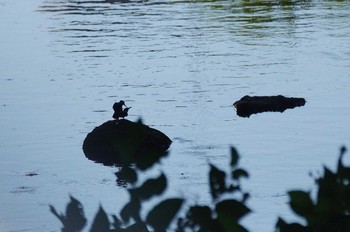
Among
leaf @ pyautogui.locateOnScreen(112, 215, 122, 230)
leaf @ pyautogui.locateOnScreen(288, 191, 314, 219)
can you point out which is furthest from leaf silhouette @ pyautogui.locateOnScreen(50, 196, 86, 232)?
leaf @ pyautogui.locateOnScreen(288, 191, 314, 219)

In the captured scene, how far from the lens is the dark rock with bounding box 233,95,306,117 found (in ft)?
127

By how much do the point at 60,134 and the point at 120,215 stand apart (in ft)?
108

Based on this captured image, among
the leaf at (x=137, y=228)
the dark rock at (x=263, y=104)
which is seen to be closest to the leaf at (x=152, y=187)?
the leaf at (x=137, y=228)

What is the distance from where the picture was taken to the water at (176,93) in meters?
27.1

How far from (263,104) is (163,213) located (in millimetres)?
36612

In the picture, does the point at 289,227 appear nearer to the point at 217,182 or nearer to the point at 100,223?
the point at 217,182

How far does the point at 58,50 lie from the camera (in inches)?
2333

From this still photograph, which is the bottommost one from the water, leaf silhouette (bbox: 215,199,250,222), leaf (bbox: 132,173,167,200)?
the water

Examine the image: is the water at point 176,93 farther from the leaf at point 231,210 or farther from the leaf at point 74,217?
the leaf at point 74,217

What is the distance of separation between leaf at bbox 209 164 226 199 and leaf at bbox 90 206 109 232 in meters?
0.33

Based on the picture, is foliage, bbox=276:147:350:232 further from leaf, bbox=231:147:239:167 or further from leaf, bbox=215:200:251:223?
leaf, bbox=231:147:239:167

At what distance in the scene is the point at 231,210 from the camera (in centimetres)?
304

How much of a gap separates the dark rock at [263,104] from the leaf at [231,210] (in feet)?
117

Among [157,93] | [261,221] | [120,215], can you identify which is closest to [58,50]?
[157,93]
